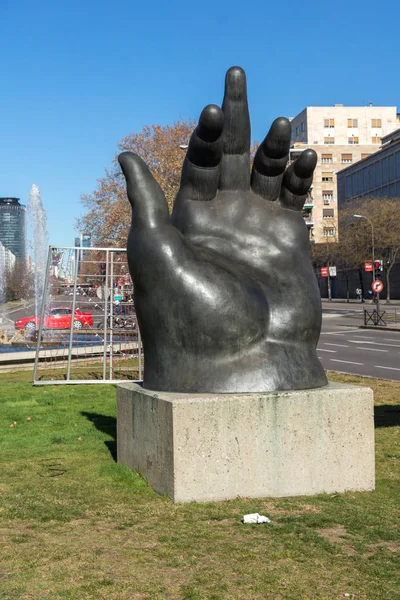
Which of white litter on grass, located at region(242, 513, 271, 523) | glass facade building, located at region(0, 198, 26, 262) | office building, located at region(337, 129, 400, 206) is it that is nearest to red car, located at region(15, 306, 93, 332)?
white litter on grass, located at region(242, 513, 271, 523)

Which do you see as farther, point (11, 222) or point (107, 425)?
point (11, 222)

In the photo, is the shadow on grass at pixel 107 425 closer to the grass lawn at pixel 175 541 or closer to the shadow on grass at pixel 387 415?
the grass lawn at pixel 175 541

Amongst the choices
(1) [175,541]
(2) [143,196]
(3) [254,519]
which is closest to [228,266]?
(2) [143,196]

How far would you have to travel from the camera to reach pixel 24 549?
12.5ft

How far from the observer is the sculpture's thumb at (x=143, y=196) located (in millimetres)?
5281

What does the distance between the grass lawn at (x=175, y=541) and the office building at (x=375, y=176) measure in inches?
2183

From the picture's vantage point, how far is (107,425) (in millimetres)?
8250

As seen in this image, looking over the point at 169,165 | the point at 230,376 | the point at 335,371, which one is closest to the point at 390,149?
the point at 169,165

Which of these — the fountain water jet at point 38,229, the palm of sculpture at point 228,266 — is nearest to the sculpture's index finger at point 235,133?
the palm of sculpture at point 228,266

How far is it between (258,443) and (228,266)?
4.44ft

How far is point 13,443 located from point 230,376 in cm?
304

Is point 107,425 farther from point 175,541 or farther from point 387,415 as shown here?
point 175,541

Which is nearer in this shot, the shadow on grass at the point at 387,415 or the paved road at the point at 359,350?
the shadow on grass at the point at 387,415

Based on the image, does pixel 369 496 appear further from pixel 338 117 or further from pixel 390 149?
pixel 338 117
